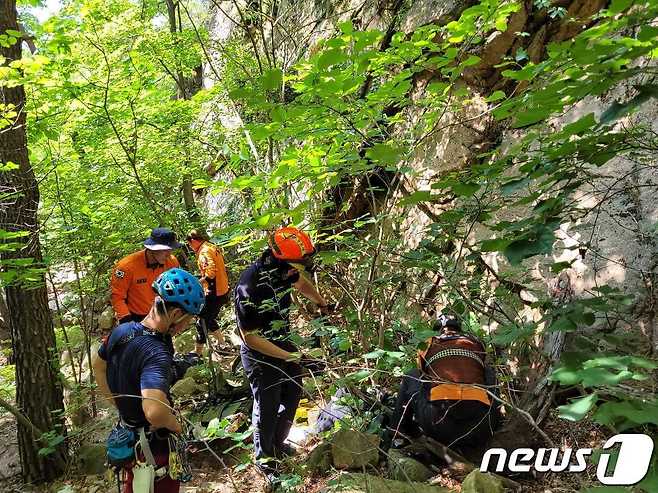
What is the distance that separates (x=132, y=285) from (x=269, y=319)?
2000mm

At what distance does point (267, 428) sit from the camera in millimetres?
3836

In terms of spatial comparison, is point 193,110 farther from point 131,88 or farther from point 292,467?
point 292,467

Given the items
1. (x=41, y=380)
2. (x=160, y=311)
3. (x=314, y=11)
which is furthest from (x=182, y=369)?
(x=314, y=11)

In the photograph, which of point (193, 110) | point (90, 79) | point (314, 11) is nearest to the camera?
point (90, 79)

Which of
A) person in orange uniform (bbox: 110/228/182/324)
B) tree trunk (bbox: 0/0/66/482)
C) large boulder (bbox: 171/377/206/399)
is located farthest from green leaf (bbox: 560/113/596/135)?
large boulder (bbox: 171/377/206/399)

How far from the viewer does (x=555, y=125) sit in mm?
5238

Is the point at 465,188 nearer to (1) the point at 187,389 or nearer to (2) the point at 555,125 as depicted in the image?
(2) the point at 555,125

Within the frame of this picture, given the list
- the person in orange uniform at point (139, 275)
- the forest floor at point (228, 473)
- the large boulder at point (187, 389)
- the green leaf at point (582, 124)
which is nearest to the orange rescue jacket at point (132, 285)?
the person in orange uniform at point (139, 275)

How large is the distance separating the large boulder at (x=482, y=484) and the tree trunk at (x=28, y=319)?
15.0ft

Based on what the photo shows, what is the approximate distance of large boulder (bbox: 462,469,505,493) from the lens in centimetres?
286

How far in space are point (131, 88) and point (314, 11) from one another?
4927 millimetres

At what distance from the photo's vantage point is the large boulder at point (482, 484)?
113 inches

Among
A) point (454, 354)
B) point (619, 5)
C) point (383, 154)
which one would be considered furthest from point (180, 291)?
point (619, 5)

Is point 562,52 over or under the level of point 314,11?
under
